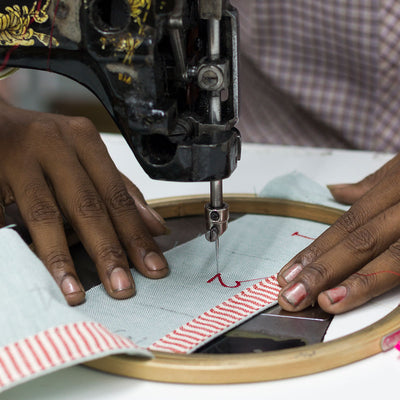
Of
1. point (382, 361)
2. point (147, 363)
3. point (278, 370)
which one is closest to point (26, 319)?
point (147, 363)

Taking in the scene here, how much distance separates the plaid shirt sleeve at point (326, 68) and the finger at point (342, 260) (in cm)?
77

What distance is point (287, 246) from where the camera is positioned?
3.40 feet

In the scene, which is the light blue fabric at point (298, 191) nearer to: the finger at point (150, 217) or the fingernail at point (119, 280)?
the finger at point (150, 217)

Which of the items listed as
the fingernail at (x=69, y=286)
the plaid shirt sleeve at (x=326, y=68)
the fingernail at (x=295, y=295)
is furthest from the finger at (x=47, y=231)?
the plaid shirt sleeve at (x=326, y=68)

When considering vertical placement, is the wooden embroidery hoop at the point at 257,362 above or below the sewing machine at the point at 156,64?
below

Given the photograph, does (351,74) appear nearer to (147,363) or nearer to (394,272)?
(394,272)

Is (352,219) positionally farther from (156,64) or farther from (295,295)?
(156,64)

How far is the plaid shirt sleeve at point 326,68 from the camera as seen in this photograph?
1.61 meters

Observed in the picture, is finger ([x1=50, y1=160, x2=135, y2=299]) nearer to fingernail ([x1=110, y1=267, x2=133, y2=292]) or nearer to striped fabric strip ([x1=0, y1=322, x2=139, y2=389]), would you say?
fingernail ([x1=110, y1=267, x2=133, y2=292])

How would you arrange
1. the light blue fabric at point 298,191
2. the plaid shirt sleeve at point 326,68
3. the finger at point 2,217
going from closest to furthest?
the finger at point 2,217 → the light blue fabric at point 298,191 → the plaid shirt sleeve at point 326,68

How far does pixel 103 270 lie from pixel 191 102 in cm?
25

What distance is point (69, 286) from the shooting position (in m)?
0.87

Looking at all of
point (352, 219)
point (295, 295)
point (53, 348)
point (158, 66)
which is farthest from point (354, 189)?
point (53, 348)

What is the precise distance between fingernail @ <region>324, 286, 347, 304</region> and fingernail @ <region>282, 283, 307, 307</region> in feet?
0.09
